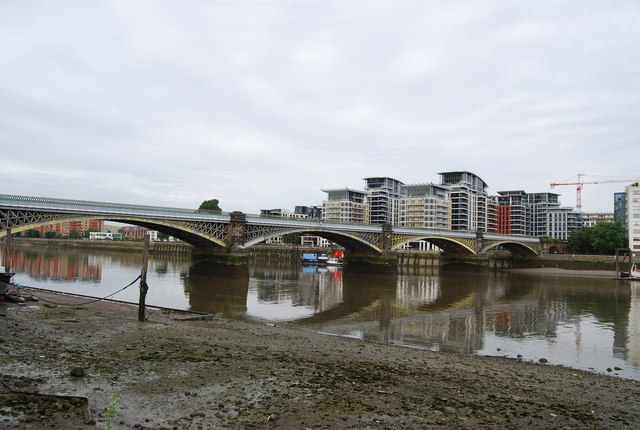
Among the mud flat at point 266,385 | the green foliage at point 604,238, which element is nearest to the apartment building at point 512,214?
the green foliage at point 604,238

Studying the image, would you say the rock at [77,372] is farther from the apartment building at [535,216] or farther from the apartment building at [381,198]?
the apartment building at [535,216]

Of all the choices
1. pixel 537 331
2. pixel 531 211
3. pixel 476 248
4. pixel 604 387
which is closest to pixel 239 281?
pixel 537 331

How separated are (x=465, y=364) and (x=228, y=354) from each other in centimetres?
731

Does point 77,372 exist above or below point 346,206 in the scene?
below

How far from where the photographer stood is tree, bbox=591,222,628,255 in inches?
3610

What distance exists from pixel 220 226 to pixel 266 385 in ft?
133

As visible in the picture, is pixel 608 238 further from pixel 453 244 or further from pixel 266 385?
pixel 266 385

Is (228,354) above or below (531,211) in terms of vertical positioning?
below

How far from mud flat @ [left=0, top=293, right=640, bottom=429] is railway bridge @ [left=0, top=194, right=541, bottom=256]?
19593 millimetres

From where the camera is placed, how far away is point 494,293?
44.0 metres

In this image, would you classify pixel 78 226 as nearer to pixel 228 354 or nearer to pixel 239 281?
pixel 239 281

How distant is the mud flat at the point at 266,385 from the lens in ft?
24.5

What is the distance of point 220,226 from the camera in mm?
48750

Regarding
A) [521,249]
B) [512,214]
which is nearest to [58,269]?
[521,249]
